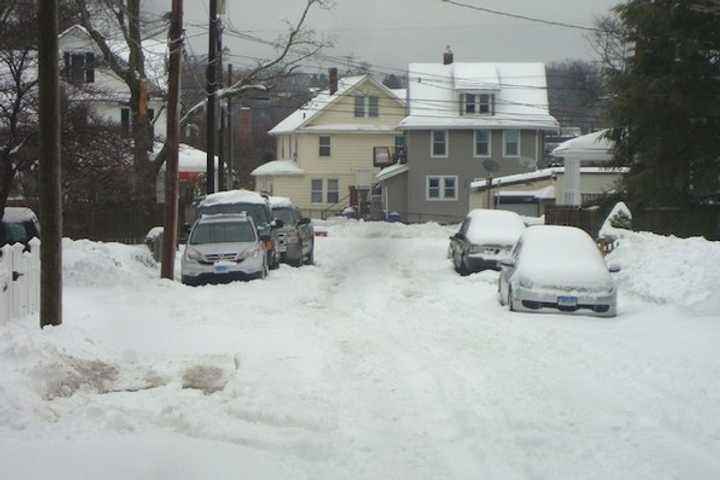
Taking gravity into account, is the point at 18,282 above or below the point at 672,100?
below

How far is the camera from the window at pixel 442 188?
58875 mm

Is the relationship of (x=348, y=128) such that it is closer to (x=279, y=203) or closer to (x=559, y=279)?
(x=279, y=203)

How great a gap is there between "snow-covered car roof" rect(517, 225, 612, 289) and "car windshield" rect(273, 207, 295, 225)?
11.7 m

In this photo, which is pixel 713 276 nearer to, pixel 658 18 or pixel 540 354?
pixel 540 354

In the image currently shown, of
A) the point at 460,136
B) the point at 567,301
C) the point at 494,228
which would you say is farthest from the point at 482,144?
the point at 567,301

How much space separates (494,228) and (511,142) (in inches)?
1330

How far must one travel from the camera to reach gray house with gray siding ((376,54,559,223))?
5825 cm

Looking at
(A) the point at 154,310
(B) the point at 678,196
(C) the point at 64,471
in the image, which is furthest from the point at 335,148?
(C) the point at 64,471

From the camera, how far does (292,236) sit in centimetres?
2803

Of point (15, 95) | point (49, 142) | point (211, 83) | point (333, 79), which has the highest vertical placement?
point (333, 79)

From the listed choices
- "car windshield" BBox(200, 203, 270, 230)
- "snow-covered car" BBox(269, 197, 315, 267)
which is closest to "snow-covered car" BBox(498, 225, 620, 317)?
"car windshield" BBox(200, 203, 270, 230)

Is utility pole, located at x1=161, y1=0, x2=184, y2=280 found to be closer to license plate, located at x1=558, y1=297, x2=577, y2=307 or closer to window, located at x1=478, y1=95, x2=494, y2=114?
license plate, located at x1=558, y1=297, x2=577, y2=307

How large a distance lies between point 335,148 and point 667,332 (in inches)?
2123

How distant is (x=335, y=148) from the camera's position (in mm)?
67188
